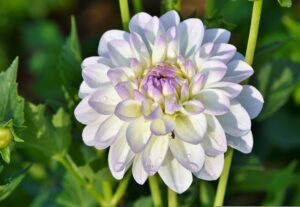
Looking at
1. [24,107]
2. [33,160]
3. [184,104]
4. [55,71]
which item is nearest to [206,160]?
[184,104]

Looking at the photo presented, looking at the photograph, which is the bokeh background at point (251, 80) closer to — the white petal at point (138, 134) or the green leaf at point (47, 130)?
the green leaf at point (47, 130)

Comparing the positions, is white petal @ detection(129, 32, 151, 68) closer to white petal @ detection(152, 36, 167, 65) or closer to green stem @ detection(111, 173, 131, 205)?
white petal @ detection(152, 36, 167, 65)

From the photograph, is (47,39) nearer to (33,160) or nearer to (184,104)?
(33,160)

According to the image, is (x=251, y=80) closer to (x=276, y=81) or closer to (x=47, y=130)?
(x=276, y=81)

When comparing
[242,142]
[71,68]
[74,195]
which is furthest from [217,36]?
[74,195]

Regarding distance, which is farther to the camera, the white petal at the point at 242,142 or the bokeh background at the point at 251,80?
the bokeh background at the point at 251,80

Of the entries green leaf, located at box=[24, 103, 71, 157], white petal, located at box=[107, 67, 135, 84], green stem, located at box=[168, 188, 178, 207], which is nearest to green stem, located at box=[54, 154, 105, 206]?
green leaf, located at box=[24, 103, 71, 157]

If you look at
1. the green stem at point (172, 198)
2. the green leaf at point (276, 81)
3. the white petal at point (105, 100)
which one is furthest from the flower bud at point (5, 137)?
the green leaf at point (276, 81)
